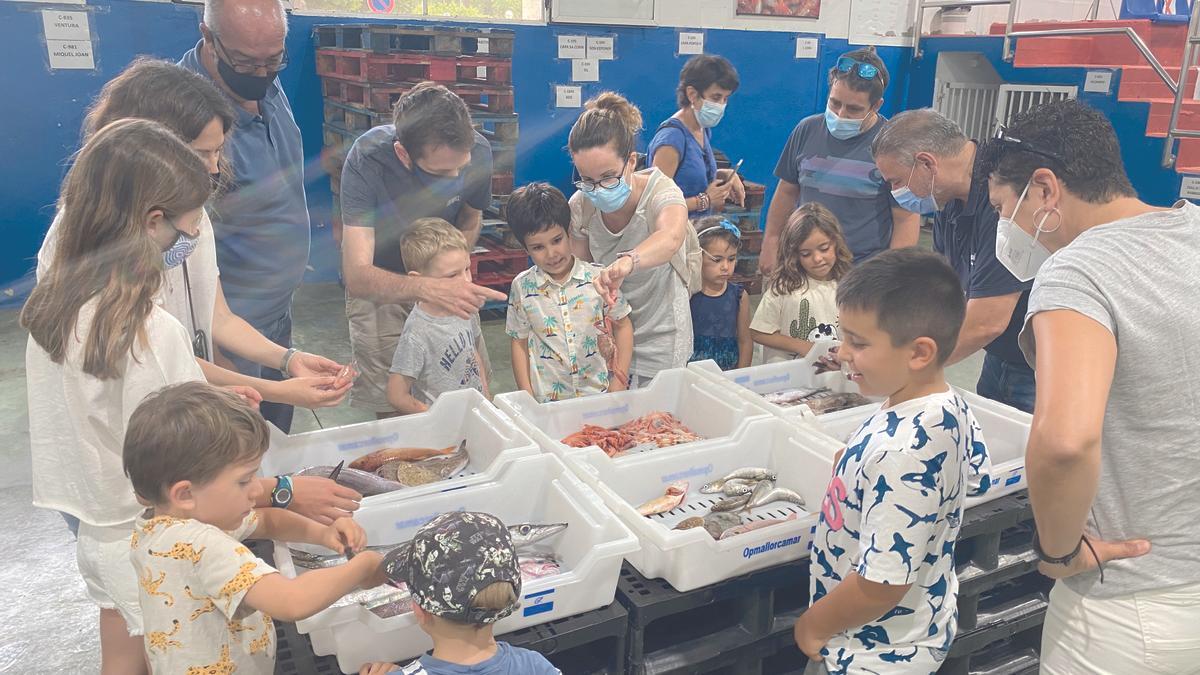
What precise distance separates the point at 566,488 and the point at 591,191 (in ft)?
4.55

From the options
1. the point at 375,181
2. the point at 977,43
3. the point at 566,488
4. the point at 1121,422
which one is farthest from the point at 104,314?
the point at 977,43

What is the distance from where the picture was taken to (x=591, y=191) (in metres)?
3.12

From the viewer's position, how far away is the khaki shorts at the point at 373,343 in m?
3.37

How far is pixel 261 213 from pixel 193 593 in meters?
1.89

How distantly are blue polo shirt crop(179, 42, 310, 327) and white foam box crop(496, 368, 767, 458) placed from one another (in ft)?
3.78

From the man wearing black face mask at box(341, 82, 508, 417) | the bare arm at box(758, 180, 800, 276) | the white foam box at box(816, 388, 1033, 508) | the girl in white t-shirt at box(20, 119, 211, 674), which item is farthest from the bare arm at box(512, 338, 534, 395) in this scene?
the bare arm at box(758, 180, 800, 276)

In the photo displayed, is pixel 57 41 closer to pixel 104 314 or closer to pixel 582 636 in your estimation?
pixel 104 314

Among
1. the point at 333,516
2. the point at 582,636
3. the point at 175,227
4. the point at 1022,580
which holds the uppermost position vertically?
the point at 175,227

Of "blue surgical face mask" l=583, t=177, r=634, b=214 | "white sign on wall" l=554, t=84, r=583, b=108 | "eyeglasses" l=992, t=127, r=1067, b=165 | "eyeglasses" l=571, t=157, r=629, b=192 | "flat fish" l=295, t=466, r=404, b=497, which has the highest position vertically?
"eyeglasses" l=992, t=127, r=1067, b=165

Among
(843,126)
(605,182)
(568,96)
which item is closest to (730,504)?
(605,182)

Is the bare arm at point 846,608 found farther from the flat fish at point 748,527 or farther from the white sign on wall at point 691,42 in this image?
the white sign on wall at point 691,42

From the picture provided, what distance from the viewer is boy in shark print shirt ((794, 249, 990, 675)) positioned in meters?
1.60

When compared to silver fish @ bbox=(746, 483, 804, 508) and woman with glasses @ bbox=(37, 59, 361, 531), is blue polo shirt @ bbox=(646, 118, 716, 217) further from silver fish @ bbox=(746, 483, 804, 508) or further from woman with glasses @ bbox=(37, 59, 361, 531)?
woman with glasses @ bbox=(37, 59, 361, 531)

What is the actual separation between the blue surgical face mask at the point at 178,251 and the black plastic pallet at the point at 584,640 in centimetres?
114
